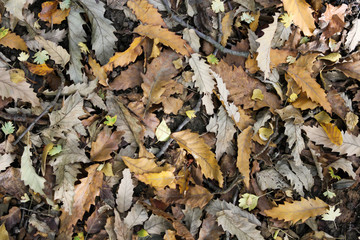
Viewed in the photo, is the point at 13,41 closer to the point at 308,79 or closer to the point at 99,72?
the point at 99,72

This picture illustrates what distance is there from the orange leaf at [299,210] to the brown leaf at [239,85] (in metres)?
0.75

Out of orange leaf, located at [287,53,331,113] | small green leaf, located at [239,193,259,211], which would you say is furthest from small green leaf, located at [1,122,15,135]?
orange leaf, located at [287,53,331,113]

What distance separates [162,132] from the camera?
7.36ft

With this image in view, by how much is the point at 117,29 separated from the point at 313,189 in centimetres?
198

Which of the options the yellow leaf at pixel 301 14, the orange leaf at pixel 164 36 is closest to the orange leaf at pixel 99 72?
the orange leaf at pixel 164 36

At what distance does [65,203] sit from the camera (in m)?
2.08

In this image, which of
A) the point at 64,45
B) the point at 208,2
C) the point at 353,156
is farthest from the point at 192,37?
the point at 353,156

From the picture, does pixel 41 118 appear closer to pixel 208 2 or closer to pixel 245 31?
pixel 208 2

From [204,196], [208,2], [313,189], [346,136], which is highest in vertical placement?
[208,2]

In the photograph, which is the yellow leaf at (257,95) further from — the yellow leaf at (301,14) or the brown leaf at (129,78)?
the brown leaf at (129,78)

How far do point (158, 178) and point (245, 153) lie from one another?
674 mm

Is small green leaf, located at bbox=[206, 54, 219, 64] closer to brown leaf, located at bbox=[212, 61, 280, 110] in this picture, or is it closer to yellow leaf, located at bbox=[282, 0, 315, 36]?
brown leaf, located at bbox=[212, 61, 280, 110]

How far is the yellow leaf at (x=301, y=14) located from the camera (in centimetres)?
233

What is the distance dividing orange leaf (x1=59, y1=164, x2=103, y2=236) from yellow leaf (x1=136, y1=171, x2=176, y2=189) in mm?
316
